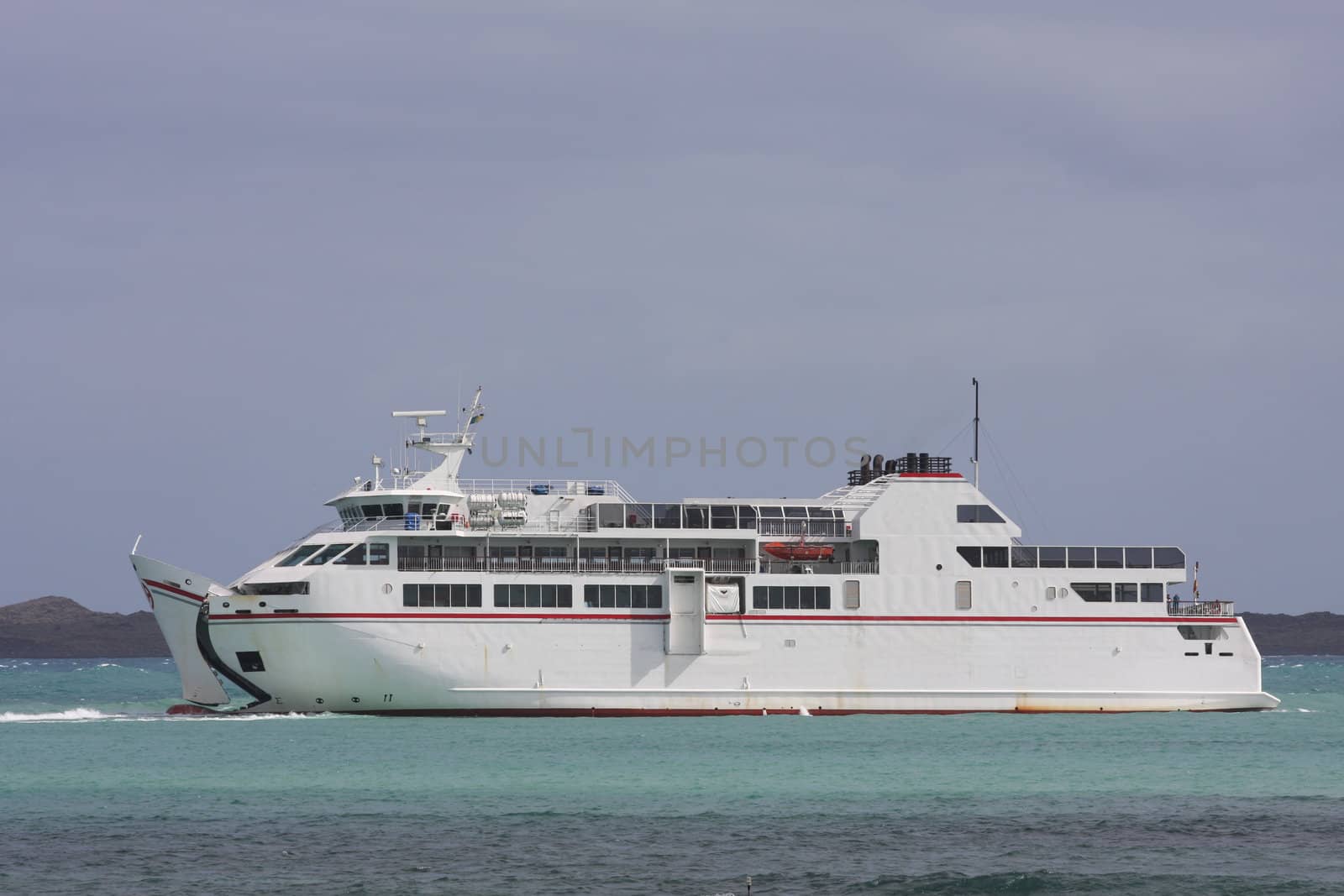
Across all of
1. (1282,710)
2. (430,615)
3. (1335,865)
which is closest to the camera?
(1335,865)

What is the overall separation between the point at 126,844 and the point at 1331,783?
2247cm

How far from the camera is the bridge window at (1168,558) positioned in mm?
47812

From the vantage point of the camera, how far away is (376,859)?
23.9 m

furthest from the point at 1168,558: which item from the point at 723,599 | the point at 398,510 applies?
the point at 398,510

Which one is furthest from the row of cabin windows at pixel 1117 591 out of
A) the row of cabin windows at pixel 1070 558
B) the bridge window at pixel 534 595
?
the bridge window at pixel 534 595

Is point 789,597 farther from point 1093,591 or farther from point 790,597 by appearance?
point 1093,591

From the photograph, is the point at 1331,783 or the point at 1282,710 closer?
the point at 1331,783

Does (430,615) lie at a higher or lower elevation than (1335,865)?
higher

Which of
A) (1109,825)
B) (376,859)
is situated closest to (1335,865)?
(1109,825)

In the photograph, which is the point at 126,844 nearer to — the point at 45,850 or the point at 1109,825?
the point at 45,850

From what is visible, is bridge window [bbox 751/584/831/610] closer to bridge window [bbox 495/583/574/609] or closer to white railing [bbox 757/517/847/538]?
white railing [bbox 757/517/847/538]

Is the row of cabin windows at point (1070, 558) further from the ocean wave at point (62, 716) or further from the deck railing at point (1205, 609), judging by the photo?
the ocean wave at point (62, 716)

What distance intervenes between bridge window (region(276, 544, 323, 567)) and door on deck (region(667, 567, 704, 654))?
965 centimetres

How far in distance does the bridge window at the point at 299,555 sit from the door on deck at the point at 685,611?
9647mm
